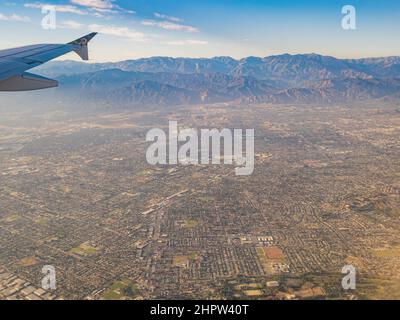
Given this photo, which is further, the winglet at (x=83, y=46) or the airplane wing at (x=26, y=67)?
the winglet at (x=83, y=46)

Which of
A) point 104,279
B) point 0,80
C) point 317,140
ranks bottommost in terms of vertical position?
point 104,279

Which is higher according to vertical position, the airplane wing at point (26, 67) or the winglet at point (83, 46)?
the winglet at point (83, 46)

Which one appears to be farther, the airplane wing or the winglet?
the winglet

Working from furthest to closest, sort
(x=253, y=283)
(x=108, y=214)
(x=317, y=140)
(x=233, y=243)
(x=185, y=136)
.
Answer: (x=185, y=136) → (x=317, y=140) → (x=108, y=214) → (x=233, y=243) → (x=253, y=283)

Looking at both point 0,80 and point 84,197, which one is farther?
point 84,197

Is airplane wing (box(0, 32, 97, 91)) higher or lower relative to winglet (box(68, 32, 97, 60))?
lower

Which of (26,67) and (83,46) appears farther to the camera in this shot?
(83,46)

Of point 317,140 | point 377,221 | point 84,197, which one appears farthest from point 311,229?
point 317,140

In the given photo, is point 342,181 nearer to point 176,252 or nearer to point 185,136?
point 176,252
